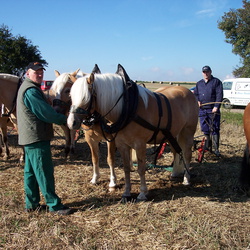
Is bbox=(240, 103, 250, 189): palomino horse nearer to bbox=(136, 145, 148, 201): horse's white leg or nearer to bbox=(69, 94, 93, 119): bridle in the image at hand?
bbox=(136, 145, 148, 201): horse's white leg

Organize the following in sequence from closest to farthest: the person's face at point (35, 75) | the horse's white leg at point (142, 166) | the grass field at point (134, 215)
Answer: the grass field at point (134, 215) < the person's face at point (35, 75) < the horse's white leg at point (142, 166)

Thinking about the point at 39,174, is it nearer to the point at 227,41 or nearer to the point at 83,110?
the point at 83,110

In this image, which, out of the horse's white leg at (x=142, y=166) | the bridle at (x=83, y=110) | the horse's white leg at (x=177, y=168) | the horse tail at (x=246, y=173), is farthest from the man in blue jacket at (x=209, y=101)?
the bridle at (x=83, y=110)

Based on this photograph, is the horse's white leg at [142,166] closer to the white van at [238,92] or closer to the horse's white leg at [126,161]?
the horse's white leg at [126,161]

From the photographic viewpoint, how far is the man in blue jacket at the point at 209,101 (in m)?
5.38

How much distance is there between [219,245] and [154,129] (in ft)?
5.20

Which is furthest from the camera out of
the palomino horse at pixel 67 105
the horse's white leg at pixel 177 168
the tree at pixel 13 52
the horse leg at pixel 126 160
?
the tree at pixel 13 52

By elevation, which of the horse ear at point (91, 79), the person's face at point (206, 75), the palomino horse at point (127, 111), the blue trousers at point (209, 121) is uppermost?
the person's face at point (206, 75)

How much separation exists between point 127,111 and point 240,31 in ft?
73.5

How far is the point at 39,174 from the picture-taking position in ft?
9.48

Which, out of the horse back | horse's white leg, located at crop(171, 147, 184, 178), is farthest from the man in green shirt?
horse's white leg, located at crop(171, 147, 184, 178)

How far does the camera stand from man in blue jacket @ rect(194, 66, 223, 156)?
5383mm

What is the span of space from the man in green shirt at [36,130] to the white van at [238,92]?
54.6 ft

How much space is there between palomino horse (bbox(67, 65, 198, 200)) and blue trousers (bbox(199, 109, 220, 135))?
1.75m
